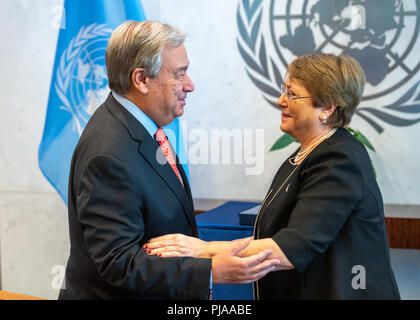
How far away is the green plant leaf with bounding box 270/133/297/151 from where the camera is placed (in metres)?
3.11

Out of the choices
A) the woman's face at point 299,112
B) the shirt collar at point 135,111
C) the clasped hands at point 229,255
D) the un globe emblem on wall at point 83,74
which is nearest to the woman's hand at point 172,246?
the clasped hands at point 229,255

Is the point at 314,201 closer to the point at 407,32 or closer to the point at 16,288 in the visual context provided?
the point at 407,32

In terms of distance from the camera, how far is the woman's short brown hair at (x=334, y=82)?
175cm

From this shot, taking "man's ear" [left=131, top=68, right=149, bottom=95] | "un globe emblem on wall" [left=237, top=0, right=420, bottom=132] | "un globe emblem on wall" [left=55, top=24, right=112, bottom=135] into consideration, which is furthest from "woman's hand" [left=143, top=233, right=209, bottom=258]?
"un globe emblem on wall" [left=237, top=0, right=420, bottom=132]

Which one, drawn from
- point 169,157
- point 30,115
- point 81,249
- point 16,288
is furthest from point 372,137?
point 16,288

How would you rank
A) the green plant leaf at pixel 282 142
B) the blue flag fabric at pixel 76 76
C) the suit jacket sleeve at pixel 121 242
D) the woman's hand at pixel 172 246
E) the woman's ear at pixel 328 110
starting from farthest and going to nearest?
the green plant leaf at pixel 282 142 < the blue flag fabric at pixel 76 76 < the woman's ear at pixel 328 110 < the woman's hand at pixel 172 246 < the suit jacket sleeve at pixel 121 242

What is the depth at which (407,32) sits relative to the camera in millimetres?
2861

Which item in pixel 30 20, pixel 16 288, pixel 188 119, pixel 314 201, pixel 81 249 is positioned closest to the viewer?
pixel 81 249

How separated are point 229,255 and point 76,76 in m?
1.90

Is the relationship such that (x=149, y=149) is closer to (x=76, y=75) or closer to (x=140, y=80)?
(x=140, y=80)

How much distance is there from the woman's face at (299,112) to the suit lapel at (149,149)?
0.58 meters

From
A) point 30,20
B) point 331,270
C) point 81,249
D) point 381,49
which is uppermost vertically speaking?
point 30,20

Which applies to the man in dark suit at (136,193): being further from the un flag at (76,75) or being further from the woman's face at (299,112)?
the un flag at (76,75)
